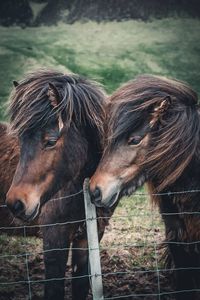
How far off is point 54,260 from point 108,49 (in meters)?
13.4

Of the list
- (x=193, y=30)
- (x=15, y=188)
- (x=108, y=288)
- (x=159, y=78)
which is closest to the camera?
(x=15, y=188)

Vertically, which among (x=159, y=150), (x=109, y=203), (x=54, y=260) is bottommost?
(x=54, y=260)

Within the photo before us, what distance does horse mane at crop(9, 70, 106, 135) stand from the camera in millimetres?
4234

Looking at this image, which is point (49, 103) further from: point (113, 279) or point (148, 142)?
point (113, 279)

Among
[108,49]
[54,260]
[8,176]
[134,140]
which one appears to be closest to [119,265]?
[54,260]

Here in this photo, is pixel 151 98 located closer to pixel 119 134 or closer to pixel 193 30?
pixel 119 134

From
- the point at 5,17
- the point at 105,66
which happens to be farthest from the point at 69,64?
the point at 5,17

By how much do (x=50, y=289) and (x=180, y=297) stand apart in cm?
113

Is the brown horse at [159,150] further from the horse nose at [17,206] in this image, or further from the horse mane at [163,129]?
the horse nose at [17,206]

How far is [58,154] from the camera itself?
4.23m

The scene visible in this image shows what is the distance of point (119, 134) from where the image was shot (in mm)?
3988

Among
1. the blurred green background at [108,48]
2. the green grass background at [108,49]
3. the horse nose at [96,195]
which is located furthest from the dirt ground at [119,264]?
the green grass background at [108,49]

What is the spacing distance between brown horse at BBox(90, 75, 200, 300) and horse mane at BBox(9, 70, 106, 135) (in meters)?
0.39

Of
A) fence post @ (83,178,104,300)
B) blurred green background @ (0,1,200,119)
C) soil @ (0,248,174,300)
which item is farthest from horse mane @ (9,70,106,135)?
blurred green background @ (0,1,200,119)
